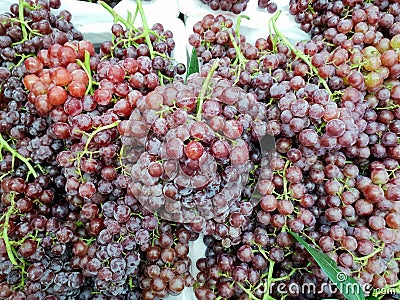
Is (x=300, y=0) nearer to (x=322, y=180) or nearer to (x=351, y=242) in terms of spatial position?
(x=322, y=180)

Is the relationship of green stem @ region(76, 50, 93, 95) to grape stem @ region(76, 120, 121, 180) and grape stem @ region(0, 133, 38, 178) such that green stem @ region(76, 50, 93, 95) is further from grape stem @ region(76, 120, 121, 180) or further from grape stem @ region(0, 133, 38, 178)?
grape stem @ region(0, 133, 38, 178)

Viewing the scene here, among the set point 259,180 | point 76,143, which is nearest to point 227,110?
point 259,180

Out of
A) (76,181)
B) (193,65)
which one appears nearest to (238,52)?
(193,65)

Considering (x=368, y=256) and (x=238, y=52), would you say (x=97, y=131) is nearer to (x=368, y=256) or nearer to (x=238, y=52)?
(x=238, y=52)

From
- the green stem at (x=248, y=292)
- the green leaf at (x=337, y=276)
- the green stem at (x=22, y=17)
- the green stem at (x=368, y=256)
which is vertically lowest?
the green stem at (x=248, y=292)

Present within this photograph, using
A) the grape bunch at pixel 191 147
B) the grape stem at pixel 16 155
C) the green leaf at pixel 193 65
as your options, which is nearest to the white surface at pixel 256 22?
the green leaf at pixel 193 65

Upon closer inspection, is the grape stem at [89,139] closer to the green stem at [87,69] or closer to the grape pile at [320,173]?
the green stem at [87,69]

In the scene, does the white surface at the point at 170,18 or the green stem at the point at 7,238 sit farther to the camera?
the white surface at the point at 170,18
